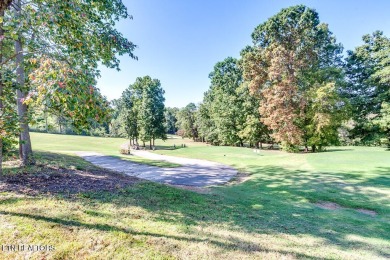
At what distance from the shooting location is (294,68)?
23000 mm

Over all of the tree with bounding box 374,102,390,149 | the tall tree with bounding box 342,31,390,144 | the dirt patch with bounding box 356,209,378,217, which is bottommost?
the dirt patch with bounding box 356,209,378,217

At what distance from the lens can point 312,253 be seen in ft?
11.8

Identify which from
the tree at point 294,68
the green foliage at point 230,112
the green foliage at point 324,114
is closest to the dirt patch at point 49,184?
the tree at point 294,68

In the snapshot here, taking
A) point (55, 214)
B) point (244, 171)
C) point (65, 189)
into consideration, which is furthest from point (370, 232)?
point (244, 171)

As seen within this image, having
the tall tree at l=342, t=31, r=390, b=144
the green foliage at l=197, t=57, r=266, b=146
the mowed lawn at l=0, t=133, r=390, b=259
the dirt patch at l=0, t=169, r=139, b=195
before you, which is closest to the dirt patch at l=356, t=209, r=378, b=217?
the mowed lawn at l=0, t=133, r=390, b=259

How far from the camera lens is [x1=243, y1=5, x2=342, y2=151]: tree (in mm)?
22266

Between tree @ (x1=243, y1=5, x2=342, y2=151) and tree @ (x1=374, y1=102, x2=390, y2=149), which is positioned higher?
tree @ (x1=243, y1=5, x2=342, y2=151)

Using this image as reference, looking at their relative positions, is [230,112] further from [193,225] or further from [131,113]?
[193,225]

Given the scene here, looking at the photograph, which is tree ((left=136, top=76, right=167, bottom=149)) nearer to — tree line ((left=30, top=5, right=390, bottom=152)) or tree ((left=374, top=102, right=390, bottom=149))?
tree line ((left=30, top=5, right=390, bottom=152))

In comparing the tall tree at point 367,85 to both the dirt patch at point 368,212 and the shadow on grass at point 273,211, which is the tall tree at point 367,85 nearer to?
the shadow on grass at point 273,211

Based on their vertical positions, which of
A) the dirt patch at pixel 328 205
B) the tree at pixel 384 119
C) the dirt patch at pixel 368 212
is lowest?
the dirt patch at pixel 368 212

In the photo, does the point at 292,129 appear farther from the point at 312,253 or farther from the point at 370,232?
the point at 312,253

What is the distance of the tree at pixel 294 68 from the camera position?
2227 cm

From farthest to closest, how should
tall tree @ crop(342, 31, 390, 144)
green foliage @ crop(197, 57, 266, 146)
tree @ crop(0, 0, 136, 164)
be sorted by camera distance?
green foliage @ crop(197, 57, 266, 146) → tall tree @ crop(342, 31, 390, 144) → tree @ crop(0, 0, 136, 164)
